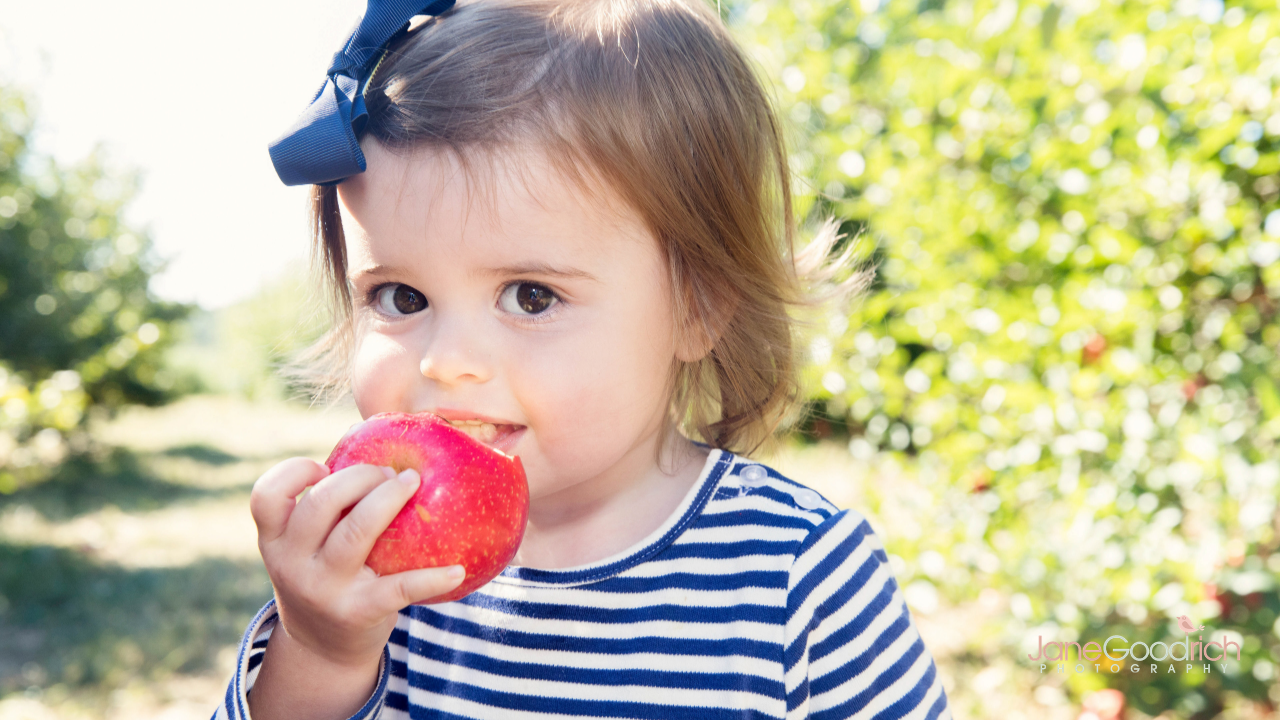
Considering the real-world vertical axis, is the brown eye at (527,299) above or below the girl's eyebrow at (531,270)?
below

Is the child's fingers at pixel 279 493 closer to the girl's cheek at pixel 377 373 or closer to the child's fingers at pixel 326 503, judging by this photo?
the child's fingers at pixel 326 503

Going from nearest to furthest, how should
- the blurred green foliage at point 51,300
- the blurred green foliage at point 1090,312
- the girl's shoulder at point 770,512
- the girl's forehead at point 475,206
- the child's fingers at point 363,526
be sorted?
the child's fingers at point 363,526 < the girl's forehead at point 475,206 < the girl's shoulder at point 770,512 < the blurred green foliage at point 1090,312 < the blurred green foliage at point 51,300

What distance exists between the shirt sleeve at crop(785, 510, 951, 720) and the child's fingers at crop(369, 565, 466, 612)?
0.43 metres

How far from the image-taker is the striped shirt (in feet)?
3.50

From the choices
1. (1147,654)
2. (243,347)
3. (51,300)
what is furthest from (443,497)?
(243,347)

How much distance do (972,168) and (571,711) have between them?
6.75 feet

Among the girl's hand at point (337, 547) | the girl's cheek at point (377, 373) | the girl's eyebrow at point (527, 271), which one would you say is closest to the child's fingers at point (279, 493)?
the girl's hand at point (337, 547)

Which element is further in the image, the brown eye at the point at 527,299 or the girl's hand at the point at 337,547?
the brown eye at the point at 527,299

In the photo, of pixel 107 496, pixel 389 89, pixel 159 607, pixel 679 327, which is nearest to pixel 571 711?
pixel 679 327

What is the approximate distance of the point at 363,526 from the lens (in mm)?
878

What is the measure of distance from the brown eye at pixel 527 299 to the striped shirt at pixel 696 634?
367 millimetres

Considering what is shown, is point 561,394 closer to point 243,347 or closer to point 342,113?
point 342,113

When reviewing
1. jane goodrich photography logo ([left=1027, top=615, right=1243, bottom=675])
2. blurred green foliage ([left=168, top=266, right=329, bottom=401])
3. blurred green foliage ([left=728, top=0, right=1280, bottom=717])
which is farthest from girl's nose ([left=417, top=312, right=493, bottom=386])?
blurred green foliage ([left=168, top=266, right=329, bottom=401])

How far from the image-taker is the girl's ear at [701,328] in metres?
1.25
